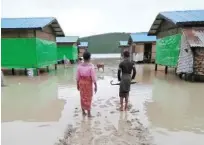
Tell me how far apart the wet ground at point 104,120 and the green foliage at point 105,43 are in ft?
220

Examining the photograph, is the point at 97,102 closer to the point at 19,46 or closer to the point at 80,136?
the point at 80,136

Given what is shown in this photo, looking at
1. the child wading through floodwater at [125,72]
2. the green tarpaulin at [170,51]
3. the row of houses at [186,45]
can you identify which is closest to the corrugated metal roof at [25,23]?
the row of houses at [186,45]

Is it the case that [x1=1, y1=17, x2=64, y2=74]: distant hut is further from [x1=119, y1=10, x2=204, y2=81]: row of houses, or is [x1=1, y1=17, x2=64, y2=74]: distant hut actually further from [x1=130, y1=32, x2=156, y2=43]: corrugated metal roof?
[x1=130, y1=32, x2=156, y2=43]: corrugated metal roof

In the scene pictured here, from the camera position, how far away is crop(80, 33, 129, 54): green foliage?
75.9 meters

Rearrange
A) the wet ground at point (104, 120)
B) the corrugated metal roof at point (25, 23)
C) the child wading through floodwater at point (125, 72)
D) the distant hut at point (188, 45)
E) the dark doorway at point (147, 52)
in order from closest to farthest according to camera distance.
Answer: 1. the wet ground at point (104, 120)
2. the child wading through floodwater at point (125, 72)
3. the distant hut at point (188, 45)
4. the corrugated metal roof at point (25, 23)
5. the dark doorway at point (147, 52)

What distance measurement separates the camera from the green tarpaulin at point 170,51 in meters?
13.5

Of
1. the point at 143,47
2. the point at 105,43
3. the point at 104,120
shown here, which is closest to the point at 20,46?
the point at 104,120

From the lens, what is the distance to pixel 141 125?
5195 mm

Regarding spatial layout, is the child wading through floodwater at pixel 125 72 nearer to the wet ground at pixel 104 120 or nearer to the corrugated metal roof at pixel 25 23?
the wet ground at pixel 104 120

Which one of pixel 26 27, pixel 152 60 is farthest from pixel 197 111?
pixel 152 60

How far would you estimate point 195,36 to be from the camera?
38.9 feet

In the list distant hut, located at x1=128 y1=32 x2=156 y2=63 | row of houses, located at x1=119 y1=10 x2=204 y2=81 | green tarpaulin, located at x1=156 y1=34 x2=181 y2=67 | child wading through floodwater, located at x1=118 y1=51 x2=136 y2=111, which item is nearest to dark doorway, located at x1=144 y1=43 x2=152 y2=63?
distant hut, located at x1=128 y1=32 x2=156 y2=63

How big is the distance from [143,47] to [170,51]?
14252 mm

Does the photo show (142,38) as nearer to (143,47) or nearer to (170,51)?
(143,47)
